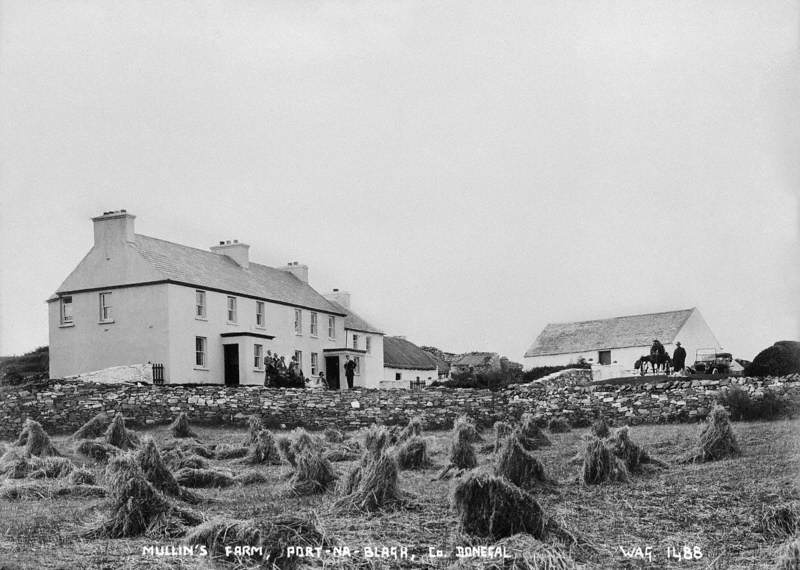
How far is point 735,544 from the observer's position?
9.09m

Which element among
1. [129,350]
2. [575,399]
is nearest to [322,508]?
[575,399]

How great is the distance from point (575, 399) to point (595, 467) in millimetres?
8159

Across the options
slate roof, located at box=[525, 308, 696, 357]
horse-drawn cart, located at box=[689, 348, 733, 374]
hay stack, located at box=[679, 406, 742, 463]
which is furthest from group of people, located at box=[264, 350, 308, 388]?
hay stack, located at box=[679, 406, 742, 463]

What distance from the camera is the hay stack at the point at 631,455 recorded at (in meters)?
12.9

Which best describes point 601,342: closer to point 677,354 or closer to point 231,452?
point 677,354

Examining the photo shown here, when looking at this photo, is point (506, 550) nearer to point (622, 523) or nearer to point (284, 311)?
point (622, 523)

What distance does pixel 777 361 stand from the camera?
16234mm

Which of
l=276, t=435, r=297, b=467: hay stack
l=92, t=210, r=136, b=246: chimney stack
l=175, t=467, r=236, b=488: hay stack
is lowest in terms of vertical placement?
l=175, t=467, r=236, b=488: hay stack

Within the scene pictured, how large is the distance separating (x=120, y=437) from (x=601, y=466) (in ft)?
31.5

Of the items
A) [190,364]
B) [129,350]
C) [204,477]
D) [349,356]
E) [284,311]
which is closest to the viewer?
[204,477]

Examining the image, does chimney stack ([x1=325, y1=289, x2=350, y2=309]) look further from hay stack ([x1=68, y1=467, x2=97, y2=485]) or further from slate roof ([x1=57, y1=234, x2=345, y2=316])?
hay stack ([x1=68, y1=467, x2=97, y2=485])

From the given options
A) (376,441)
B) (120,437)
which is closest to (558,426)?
(376,441)

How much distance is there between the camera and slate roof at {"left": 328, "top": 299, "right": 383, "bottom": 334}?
37.9m

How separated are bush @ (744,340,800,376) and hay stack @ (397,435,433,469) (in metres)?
5.35
